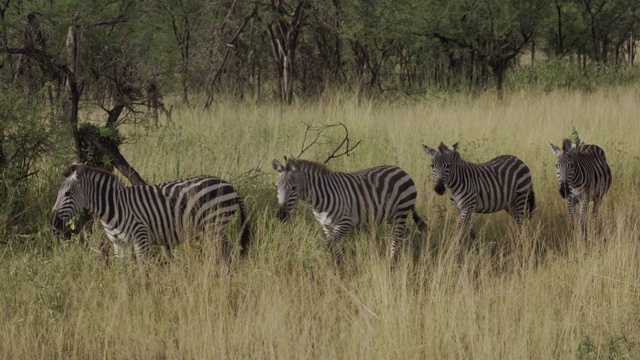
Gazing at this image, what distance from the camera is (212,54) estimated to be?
13148mm

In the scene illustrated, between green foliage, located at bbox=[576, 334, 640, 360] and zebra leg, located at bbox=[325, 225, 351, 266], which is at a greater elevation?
zebra leg, located at bbox=[325, 225, 351, 266]

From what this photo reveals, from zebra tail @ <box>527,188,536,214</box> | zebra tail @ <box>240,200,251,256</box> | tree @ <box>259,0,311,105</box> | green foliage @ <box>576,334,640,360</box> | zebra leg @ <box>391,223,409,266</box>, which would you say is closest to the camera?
green foliage @ <box>576,334,640,360</box>

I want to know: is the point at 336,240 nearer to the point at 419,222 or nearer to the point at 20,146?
the point at 419,222

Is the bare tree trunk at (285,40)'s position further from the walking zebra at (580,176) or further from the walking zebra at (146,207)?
the walking zebra at (146,207)

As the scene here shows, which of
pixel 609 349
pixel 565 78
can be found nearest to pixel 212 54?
pixel 565 78

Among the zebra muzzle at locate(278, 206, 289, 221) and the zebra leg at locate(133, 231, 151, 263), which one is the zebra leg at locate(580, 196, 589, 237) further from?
the zebra leg at locate(133, 231, 151, 263)

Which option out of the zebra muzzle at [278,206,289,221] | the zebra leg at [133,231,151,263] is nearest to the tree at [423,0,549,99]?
the zebra muzzle at [278,206,289,221]

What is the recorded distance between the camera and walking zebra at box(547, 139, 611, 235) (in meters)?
7.03

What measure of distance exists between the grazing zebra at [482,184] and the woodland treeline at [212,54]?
2777 millimetres

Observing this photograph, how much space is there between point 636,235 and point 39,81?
8096mm

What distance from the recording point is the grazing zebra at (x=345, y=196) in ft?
19.5

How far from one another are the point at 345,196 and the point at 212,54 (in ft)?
24.8

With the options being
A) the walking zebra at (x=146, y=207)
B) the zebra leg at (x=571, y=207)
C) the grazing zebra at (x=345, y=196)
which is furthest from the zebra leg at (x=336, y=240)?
the zebra leg at (x=571, y=207)

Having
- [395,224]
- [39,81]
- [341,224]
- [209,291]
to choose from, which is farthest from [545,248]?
[39,81]
